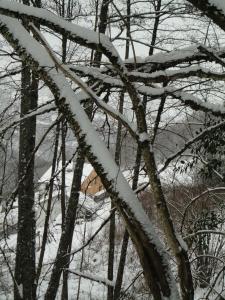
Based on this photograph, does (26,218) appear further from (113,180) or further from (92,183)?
(92,183)

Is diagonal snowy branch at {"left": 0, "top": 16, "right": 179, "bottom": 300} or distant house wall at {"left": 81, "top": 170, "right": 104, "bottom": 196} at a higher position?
distant house wall at {"left": 81, "top": 170, "right": 104, "bottom": 196}

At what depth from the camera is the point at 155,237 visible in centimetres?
130

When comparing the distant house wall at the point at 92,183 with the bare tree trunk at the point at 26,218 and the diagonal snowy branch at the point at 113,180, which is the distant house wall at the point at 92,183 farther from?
the bare tree trunk at the point at 26,218

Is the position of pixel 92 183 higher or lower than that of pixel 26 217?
higher

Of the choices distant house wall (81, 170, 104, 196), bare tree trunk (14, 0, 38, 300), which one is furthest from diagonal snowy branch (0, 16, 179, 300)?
bare tree trunk (14, 0, 38, 300)

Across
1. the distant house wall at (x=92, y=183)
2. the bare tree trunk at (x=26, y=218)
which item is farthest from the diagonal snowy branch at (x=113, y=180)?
the bare tree trunk at (x=26, y=218)

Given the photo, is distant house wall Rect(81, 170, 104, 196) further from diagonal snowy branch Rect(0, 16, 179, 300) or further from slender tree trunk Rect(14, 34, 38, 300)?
slender tree trunk Rect(14, 34, 38, 300)

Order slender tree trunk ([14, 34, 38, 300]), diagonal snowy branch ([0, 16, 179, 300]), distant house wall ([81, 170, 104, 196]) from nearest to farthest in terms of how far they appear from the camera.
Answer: diagonal snowy branch ([0, 16, 179, 300]) → distant house wall ([81, 170, 104, 196]) → slender tree trunk ([14, 34, 38, 300])

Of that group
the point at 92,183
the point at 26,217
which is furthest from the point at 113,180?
the point at 92,183

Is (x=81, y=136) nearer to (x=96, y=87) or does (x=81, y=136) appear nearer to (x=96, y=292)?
(x=96, y=87)

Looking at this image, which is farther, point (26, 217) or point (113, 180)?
point (26, 217)

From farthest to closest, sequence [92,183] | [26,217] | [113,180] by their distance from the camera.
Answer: [92,183] → [26,217] → [113,180]

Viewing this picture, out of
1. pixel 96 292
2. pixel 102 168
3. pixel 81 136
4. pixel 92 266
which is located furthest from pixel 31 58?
pixel 92 266

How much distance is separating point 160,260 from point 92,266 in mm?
14277
